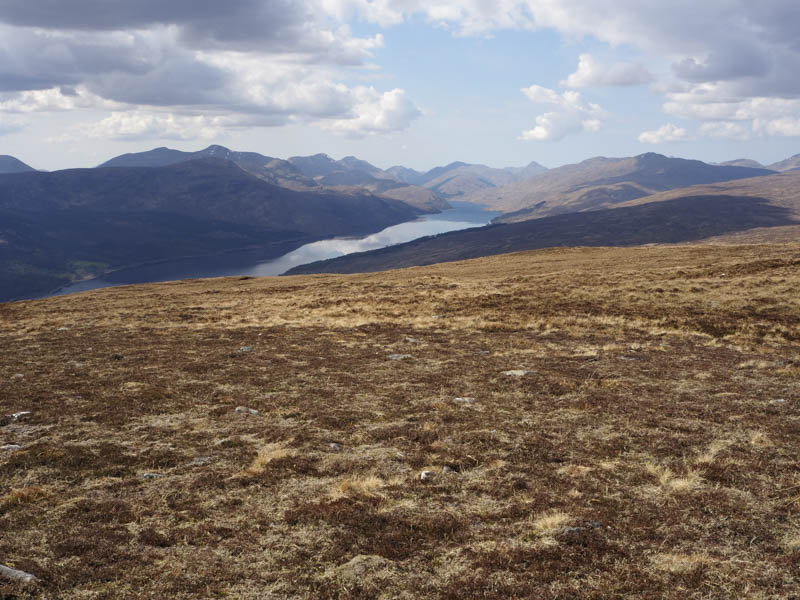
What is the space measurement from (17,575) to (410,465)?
8.18 meters

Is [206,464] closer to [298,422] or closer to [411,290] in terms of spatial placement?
[298,422]

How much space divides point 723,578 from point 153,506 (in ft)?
36.0

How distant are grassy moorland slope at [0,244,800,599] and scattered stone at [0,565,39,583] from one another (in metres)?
0.16

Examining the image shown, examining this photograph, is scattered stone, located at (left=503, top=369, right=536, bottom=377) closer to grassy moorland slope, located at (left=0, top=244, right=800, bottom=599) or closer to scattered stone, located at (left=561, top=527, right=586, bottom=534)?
grassy moorland slope, located at (left=0, top=244, right=800, bottom=599)

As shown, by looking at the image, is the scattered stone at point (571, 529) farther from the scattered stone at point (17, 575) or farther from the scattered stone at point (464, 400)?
the scattered stone at point (17, 575)

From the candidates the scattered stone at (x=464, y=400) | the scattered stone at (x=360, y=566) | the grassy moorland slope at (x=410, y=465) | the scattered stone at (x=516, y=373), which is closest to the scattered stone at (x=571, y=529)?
the grassy moorland slope at (x=410, y=465)

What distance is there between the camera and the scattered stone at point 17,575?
8.05 meters

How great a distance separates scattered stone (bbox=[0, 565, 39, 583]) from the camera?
8047 mm

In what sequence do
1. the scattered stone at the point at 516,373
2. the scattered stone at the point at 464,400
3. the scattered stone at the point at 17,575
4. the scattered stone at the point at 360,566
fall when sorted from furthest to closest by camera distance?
the scattered stone at the point at 516,373 → the scattered stone at the point at 464,400 → the scattered stone at the point at 360,566 → the scattered stone at the point at 17,575

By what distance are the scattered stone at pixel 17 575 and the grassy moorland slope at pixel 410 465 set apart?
16cm

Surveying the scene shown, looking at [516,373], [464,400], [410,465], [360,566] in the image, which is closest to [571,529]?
[360,566]

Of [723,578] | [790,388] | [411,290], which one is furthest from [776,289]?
[723,578]

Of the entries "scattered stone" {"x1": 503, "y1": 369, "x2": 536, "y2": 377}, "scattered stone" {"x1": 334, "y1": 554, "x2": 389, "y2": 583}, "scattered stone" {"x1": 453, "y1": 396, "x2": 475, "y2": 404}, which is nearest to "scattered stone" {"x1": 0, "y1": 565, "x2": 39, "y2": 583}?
"scattered stone" {"x1": 334, "y1": 554, "x2": 389, "y2": 583}

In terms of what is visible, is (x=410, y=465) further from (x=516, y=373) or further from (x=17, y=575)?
(x=516, y=373)
